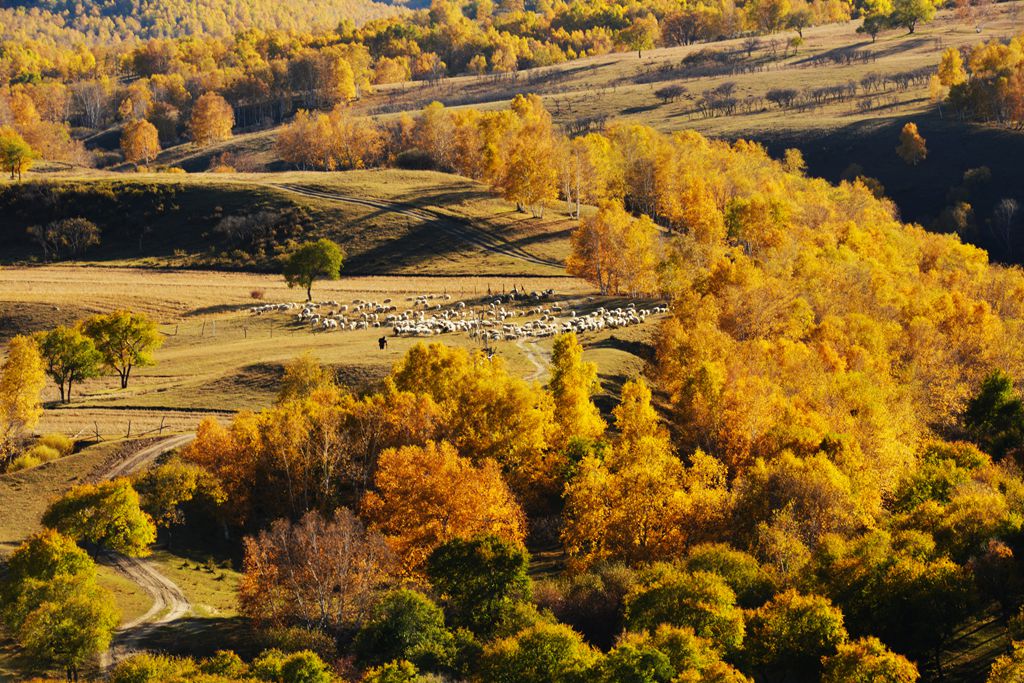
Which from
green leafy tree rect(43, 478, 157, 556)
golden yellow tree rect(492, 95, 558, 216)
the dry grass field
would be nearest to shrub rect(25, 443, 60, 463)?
the dry grass field

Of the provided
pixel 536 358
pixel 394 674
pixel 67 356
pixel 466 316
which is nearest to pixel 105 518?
pixel 394 674

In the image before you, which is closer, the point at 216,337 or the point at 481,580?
the point at 481,580

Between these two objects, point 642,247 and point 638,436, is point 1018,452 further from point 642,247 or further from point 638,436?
point 642,247

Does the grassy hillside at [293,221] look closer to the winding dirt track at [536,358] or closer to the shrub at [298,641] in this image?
the winding dirt track at [536,358]

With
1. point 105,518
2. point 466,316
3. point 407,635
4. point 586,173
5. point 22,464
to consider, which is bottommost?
point 407,635

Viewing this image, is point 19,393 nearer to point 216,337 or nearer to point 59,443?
point 59,443
